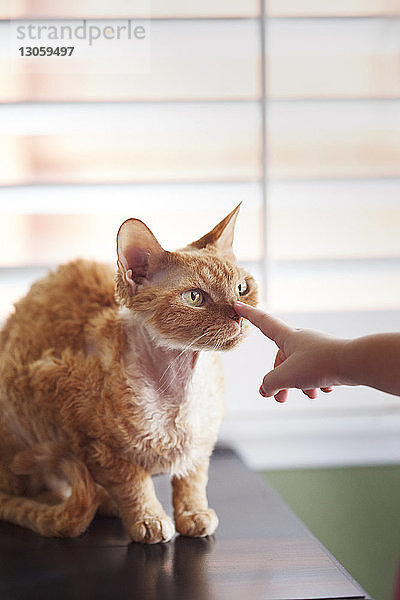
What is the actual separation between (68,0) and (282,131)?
43 centimetres

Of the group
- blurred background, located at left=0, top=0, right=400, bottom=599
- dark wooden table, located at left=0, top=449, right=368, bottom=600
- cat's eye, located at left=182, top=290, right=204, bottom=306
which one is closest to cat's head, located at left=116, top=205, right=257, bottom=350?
cat's eye, located at left=182, top=290, right=204, bottom=306

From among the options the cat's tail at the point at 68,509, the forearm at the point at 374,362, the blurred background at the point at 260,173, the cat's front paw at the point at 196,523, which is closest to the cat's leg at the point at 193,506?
the cat's front paw at the point at 196,523

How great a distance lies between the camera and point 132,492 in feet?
2.99

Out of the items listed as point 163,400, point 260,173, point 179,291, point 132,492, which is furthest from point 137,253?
point 260,173

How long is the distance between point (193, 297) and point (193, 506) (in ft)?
0.93

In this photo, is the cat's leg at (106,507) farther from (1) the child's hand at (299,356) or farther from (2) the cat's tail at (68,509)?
(1) the child's hand at (299,356)

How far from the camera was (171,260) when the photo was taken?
867 mm

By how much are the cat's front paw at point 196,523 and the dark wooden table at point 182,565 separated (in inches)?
0.4

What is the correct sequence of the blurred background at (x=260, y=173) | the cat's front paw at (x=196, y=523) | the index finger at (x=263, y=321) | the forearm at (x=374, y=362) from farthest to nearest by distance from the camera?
the blurred background at (x=260, y=173)
the cat's front paw at (x=196, y=523)
the index finger at (x=263, y=321)
the forearm at (x=374, y=362)

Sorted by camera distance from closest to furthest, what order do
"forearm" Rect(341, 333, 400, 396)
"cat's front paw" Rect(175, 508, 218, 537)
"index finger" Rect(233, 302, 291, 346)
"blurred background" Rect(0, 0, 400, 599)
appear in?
"forearm" Rect(341, 333, 400, 396) → "index finger" Rect(233, 302, 291, 346) → "cat's front paw" Rect(175, 508, 218, 537) → "blurred background" Rect(0, 0, 400, 599)

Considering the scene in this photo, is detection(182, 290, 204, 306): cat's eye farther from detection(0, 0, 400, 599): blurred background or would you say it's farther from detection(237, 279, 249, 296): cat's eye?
detection(0, 0, 400, 599): blurred background

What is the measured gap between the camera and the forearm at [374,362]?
2.33 ft

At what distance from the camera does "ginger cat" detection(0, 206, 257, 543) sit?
857 mm

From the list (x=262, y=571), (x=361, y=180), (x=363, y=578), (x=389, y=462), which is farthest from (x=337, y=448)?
(x=262, y=571)
